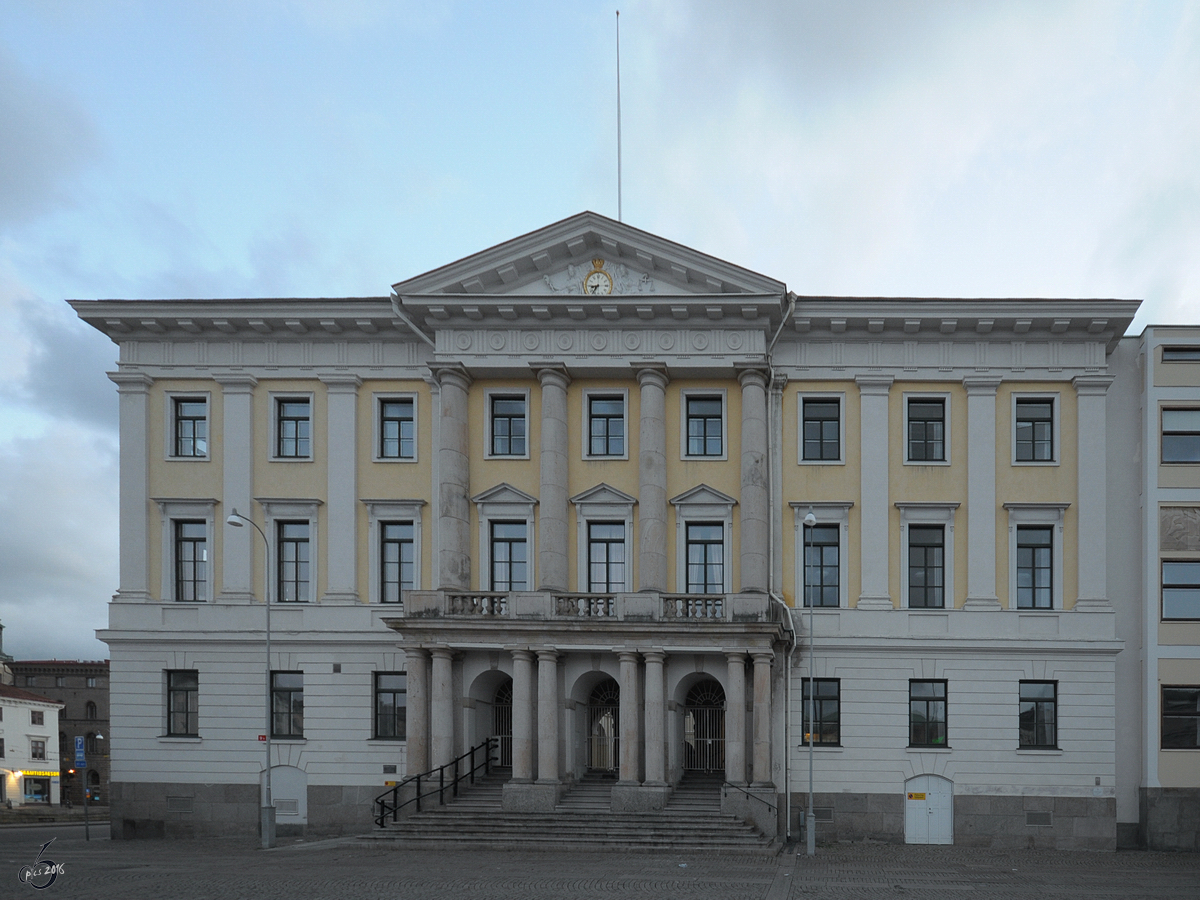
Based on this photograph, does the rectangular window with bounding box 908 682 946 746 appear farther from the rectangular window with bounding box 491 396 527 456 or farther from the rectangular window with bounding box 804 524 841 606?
the rectangular window with bounding box 491 396 527 456

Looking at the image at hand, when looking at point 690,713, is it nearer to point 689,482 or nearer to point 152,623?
point 689,482

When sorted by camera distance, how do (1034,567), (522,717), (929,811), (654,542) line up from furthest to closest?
1. (1034,567)
2. (654,542)
3. (929,811)
4. (522,717)

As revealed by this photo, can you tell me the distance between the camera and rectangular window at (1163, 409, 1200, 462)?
33000 mm

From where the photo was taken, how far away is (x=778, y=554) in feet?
109

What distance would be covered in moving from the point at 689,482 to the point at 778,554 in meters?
3.37

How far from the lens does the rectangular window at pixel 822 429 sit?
3378 cm

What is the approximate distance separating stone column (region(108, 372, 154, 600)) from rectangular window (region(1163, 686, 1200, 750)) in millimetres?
27534

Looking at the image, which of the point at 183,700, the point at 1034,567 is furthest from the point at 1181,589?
the point at 183,700

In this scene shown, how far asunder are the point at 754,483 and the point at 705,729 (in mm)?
7628

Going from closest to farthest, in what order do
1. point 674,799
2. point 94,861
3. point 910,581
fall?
point 94,861 < point 674,799 < point 910,581

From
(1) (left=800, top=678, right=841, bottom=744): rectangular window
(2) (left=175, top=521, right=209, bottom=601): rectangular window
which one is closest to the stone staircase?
(1) (left=800, top=678, right=841, bottom=744): rectangular window

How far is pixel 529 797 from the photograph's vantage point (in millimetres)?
30219

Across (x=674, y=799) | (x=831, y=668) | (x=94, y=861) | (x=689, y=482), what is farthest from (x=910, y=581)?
(x=94, y=861)

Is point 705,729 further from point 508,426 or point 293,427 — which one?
point 293,427
